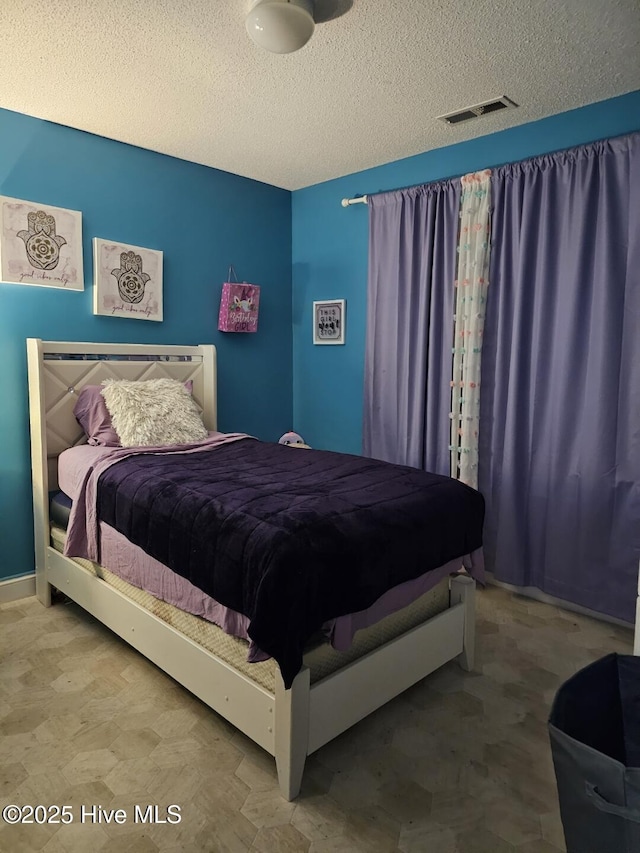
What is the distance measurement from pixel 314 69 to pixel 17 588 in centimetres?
298

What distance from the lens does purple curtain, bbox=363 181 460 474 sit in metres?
3.29

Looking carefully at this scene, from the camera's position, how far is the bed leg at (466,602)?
223 centimetres

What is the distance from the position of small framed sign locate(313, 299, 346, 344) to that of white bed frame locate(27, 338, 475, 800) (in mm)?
930

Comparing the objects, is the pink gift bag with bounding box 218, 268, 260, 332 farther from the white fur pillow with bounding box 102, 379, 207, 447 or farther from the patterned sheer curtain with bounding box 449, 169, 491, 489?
the patterned sheer curtain with bounding box 449, 169, 491, 489

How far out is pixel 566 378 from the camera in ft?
9.15

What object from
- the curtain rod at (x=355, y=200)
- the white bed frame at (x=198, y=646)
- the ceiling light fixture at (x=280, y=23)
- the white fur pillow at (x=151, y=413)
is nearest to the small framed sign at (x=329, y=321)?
the curtain rod at (x=355, y=200)

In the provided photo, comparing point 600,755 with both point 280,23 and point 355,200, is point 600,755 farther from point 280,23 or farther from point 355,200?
point 355,200

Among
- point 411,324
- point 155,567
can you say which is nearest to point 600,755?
point 155,567

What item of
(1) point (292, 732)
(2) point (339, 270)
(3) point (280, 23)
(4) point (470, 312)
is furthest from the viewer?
(2) point (339, 270)

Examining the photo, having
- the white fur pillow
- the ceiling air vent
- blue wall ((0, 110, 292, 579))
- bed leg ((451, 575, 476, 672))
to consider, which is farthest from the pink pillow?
the ceiling air vent

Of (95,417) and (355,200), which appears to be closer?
(95,417)

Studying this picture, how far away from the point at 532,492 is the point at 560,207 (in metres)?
1.49

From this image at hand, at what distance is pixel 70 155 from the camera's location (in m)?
3.01

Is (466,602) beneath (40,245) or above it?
beneath
